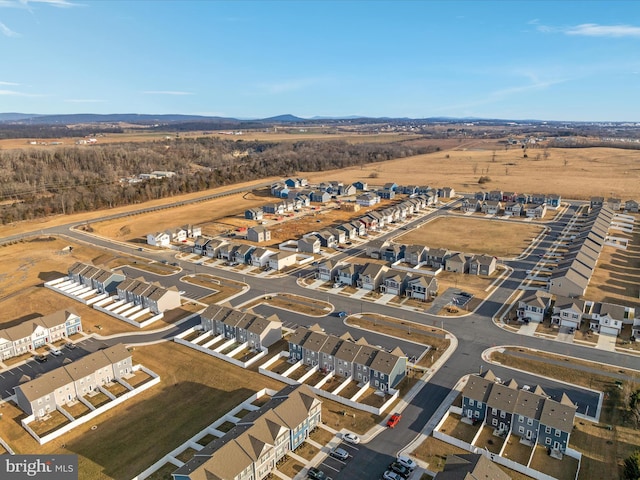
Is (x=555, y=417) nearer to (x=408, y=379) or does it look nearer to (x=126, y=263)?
(x=408, y=379)

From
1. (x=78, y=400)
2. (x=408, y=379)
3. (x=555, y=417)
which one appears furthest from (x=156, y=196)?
(x=555, y=417)

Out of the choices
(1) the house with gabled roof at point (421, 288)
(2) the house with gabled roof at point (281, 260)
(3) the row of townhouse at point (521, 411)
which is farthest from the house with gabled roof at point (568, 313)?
(2) the house with gabled roof at point (281, 260)

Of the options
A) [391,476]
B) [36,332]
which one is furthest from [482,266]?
[36,332]

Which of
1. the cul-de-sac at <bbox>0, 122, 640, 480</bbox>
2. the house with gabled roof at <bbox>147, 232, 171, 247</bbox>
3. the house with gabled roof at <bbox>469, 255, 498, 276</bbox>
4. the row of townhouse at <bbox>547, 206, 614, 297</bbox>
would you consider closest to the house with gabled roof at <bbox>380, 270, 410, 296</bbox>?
the cul-de-sac at <bbox>0, 122, 640, 480</bbox>

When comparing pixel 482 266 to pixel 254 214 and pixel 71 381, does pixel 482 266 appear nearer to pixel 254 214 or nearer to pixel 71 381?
pixel 71 381

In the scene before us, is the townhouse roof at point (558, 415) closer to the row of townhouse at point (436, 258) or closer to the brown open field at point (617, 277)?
the brown open field at point (617, 277)
